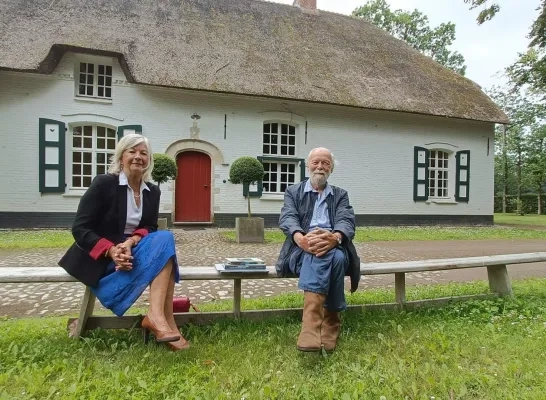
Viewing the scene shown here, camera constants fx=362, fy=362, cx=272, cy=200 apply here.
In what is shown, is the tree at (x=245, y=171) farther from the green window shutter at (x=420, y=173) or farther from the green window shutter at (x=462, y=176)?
the green window shutter at (x=462, y=176)

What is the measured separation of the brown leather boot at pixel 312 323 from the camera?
2.16 metres

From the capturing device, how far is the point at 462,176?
12.5 metres

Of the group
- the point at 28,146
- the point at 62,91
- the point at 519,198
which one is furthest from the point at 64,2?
the point at 519,198

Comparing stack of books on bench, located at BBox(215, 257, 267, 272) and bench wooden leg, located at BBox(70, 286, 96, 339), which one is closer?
bench wooden leg, located at BBox(70, 286, 96, 339)

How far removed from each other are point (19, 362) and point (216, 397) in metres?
1.20

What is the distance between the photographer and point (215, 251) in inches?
252

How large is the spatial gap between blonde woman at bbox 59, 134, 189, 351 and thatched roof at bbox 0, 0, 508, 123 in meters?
7.55

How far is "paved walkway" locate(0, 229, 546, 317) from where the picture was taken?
11.9 feet

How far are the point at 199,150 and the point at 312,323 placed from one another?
27.8 ft

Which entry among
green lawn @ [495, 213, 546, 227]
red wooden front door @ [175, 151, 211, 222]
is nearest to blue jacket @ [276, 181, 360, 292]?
red wooden front door @ [175, 151, 211, 222]

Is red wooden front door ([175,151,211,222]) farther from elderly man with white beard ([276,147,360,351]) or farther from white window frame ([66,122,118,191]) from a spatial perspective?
elderly man with white beard ([276,147,360,351])

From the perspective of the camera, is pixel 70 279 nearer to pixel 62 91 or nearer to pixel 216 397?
pixel 216 397

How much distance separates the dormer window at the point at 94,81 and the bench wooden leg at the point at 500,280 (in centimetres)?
947

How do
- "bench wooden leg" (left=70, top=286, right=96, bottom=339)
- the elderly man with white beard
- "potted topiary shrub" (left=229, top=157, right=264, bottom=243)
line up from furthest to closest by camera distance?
"potted topiary shrub" (left=229, top=157, right=264, bottom=243), "bench wooden leg" (left=70, top=286, right=96, bottom=339), the elderly man with white beard
